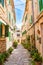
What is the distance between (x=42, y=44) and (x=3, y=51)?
4.05 m

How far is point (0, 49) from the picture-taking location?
12922 mm

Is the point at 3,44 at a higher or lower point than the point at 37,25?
lower

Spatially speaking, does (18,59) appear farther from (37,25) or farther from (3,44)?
(37,25)

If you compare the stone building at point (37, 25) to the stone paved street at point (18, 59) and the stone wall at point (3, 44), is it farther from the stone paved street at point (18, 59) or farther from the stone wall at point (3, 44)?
the stone wall at point (3, 44)

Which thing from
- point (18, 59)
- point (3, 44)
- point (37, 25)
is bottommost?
point (18, 59)

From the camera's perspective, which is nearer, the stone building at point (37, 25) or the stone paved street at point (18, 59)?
the stone building at point (37, 25)

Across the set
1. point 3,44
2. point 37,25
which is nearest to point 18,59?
point 3,44

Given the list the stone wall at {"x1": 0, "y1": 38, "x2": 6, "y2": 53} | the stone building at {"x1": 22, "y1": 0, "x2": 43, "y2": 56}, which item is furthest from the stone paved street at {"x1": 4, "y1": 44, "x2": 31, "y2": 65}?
the stone building at {"x1": 22, "y1": 0, "x2": 43, "y2": 56}

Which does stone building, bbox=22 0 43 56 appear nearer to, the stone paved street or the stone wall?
the stone paved street

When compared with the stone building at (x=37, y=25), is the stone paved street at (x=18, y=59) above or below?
below

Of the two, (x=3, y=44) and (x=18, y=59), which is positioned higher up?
(x=3, y=44)

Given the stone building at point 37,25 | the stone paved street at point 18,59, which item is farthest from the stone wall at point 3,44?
the stone building at point 37,25

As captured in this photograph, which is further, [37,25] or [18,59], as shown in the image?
[37,25]

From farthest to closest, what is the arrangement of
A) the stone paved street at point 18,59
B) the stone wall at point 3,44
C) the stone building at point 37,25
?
the stone wall at point 3,44, the stone paved street at point 18,59, the stone building at point 37,25
